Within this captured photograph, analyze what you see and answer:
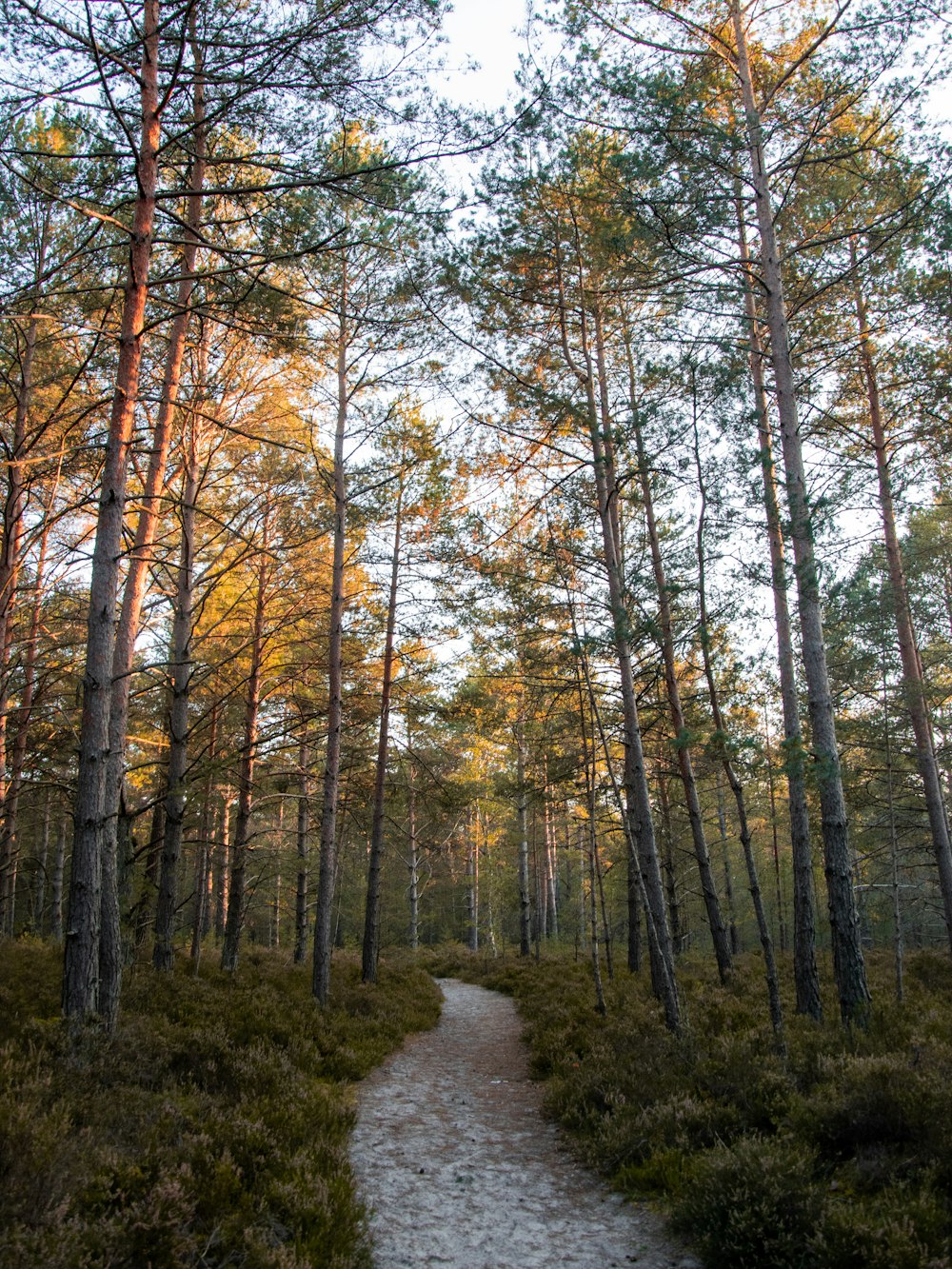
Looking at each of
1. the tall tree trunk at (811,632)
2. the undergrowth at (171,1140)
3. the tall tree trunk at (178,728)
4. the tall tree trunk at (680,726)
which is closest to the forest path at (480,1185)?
the undergrowth at (171,1140)

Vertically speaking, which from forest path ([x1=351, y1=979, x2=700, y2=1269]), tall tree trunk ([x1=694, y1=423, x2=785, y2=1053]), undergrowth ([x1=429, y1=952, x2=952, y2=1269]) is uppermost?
tall tree trunk ([x1=694, y1=423, x2=785, y2=1053])

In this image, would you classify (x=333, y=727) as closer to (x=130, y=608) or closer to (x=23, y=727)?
(x=23, y=727)

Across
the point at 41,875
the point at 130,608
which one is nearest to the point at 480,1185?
the point at 130,608

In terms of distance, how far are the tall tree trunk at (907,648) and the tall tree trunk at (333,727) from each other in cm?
934

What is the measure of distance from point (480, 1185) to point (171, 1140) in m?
2.37

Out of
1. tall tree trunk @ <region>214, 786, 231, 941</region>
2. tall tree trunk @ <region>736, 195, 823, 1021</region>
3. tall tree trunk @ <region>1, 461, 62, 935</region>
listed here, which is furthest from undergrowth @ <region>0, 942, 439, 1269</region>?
tall tree trunk @ <region>214, 786, 231, 941</region>

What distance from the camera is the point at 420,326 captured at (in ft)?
41.3

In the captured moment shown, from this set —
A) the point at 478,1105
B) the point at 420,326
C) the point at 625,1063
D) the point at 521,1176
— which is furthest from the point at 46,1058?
the point at 420,326

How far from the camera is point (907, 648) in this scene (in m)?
14.1

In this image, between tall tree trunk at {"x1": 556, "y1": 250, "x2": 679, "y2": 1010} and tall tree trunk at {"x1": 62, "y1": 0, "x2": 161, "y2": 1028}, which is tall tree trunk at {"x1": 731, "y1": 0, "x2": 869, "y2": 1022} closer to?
tall tree trunk at {"x1": 556, "y1": 250, "x2": 679, "y2": 1010}

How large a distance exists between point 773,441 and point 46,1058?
11483mm

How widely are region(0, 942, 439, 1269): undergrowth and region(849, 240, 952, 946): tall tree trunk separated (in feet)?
37.0

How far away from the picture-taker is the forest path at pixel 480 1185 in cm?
441

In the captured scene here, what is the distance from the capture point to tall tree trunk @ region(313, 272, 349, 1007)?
11.5 meters
